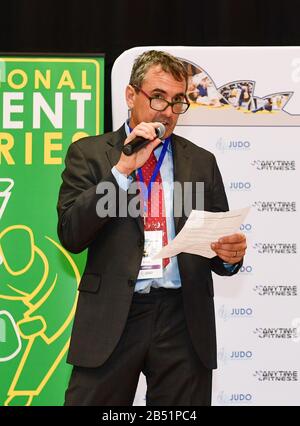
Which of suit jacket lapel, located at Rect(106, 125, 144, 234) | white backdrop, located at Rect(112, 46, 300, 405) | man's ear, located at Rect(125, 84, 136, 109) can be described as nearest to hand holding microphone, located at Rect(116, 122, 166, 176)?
suit jacket lapel, located at Rect(106, 125, 144, 234)

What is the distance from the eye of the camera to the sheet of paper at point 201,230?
2.00 m

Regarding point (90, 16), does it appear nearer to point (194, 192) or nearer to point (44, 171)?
point (44, 171)

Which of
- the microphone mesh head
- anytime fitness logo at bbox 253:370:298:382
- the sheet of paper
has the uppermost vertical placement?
the microphone mesh head

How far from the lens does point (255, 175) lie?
3092 millimetres

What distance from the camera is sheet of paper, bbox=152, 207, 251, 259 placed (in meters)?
2.00

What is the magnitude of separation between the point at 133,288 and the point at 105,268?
0.42 feet

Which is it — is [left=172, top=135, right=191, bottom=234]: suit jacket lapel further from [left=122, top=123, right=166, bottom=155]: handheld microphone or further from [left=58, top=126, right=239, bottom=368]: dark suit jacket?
[left=122, top=123, right=166, bottom=155]: handheld microphone

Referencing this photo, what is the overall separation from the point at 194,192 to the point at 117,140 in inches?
14.2

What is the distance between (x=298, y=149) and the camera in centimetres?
309

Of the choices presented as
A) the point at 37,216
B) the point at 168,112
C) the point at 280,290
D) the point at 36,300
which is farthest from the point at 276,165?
the point at 36,300

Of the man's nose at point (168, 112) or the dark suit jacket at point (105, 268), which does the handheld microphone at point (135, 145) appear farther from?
the man's nose at point (168, 112)

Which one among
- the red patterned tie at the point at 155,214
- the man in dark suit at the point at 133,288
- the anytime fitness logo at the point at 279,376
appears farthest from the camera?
the anytime fitness logo at the point at 279,376

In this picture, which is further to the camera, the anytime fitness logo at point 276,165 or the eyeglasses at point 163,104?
the anytime fitness logo at point 276,165

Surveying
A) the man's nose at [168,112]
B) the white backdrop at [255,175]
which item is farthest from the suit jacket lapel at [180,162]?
the white backdrop at [255,175]
